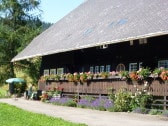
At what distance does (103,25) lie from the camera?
94.5 feet

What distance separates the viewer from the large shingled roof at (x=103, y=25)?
22.8 meters

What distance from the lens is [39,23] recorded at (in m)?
58.3

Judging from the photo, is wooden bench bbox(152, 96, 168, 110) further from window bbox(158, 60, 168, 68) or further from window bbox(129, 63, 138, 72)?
window bbox(129, 63, 138, 72)

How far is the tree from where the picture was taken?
53625mm

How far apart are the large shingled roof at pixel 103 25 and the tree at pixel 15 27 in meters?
13.5

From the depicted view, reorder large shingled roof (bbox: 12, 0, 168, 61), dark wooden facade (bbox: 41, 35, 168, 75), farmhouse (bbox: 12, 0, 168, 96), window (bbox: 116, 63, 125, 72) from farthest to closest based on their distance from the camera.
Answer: window (bbox: 116, 63, 125, 72) → dark wooden facade (bbox: 41, 35, 168, 75) → farmhouse (bbox: 12, 0, 168, 96) → large shingled roof (bbox: 12, 0, 168, 61)

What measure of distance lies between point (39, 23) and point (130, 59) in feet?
108

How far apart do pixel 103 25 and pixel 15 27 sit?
2896cm

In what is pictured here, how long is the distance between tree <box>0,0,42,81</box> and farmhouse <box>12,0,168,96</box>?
14344 mm

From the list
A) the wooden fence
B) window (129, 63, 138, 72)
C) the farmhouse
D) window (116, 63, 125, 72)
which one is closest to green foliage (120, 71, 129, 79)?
the wooden fence

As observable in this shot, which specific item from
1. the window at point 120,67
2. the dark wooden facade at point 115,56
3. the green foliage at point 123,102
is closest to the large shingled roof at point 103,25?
the dark wooden facade at point 115,56

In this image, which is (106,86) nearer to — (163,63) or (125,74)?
(125,74)

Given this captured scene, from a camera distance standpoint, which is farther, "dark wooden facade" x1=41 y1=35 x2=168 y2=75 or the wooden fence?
"dark wooden facade" x1=41 y1=35 x2=168 y2=75

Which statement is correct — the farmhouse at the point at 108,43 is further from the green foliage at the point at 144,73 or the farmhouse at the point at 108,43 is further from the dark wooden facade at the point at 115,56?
the green foliage at the point at 144,73
